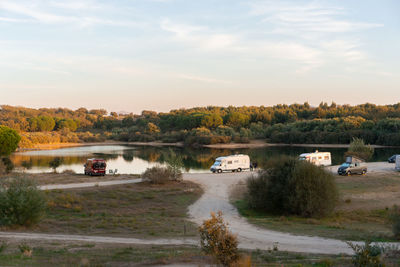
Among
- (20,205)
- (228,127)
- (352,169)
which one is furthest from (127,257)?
(228,127)

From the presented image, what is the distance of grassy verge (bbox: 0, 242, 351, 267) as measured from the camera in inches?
350

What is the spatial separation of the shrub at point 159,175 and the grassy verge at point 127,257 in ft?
47.9

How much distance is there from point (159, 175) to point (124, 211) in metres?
6.92

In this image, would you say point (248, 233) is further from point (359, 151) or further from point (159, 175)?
point (359, 151)

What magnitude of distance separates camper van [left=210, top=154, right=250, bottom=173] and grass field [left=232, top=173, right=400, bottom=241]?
839cm

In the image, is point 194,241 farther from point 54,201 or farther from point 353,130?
point 353,130

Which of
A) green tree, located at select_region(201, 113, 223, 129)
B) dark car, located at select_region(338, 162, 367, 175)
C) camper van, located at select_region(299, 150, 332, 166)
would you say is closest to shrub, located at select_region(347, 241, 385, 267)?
dark car, located at select_region(338, 162, 367, 175)

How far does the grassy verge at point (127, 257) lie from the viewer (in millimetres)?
8883

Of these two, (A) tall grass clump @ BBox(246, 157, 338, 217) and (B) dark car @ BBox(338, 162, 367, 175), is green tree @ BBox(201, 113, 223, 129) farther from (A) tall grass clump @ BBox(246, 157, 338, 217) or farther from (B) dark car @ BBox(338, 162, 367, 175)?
(A) tall grass clump @ BBox(246, 157, 338, 217)

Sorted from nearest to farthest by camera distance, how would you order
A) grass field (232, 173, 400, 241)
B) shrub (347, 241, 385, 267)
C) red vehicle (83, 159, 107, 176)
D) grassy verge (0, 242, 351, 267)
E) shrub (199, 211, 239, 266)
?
shrub (347, 241, 385, 267) < shrub (199, 211, 239, 266) < grassy verge (0, 242, 351, 267) < grass field (232, 173, 400, 241) < red vehicle (83, 159, 107, 176)

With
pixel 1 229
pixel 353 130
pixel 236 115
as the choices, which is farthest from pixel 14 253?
pixel 236 115

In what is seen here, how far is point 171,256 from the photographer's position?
940 centimetres

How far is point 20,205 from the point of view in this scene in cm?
1512

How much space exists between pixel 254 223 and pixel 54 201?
10274mm
